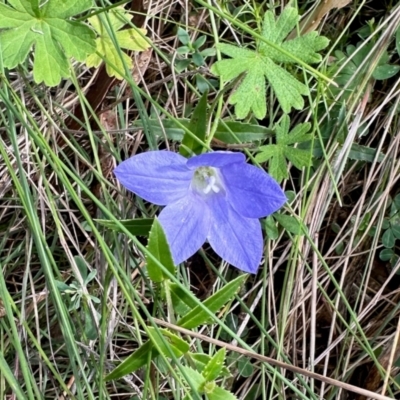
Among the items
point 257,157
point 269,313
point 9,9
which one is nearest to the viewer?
point 9,9

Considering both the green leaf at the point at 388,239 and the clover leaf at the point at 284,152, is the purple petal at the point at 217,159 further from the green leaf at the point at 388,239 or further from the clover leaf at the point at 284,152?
the green leaf at the point at 388,239

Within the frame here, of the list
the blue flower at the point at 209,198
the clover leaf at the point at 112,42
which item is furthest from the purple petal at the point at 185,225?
the clover leaf at the point at 112,42

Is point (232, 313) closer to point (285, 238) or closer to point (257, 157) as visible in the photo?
point (285, 238)

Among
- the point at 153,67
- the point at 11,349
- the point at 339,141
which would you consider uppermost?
the point at 153,67

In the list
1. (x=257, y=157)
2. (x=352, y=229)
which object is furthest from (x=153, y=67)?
(x=352, y=229)

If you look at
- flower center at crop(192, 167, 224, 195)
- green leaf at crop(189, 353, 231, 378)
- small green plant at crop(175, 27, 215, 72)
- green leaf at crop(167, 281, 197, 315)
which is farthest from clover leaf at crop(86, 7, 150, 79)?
green leaf at crop(189, 353, 231, 378)

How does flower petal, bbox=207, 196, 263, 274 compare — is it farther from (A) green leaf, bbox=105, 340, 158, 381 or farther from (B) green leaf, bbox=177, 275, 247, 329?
(A) green leaf, bbox=105, 340, 158, 381

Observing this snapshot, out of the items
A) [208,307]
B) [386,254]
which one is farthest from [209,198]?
[386,254]

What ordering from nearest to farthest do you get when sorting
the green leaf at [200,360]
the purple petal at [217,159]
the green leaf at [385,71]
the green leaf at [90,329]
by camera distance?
1. the purple petal at [217,159]
2. the green leaf at [200,360]
3. the green leaf at [90,329]
4. the green leaf at [385,71]
